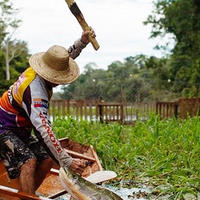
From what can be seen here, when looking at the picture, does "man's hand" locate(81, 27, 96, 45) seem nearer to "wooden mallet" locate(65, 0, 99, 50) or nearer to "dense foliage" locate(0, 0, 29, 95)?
"wooden mallet" locate(65, 0, 99, 50)

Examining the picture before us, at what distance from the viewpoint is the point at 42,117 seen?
11.2 ft

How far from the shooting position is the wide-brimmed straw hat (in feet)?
11.7

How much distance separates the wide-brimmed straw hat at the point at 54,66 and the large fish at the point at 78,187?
746 millimetres

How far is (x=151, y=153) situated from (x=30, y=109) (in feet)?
10.8

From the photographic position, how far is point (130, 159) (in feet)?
20.3

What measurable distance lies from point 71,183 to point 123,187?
2.31 meters

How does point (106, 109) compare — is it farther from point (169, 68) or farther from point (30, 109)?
point (169, 68)

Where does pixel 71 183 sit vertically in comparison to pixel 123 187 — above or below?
above

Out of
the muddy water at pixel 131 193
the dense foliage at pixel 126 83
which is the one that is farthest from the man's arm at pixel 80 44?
the dense foliage at pixel 126 83

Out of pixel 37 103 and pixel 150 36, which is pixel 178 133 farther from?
pixel 150 36

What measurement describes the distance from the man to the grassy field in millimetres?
1469

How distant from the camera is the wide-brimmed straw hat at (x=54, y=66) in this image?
3.58m

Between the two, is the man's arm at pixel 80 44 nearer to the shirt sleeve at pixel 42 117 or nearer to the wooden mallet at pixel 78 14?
the wooden mallet at pixel 78 14

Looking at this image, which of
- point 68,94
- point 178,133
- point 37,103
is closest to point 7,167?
point 37,103
